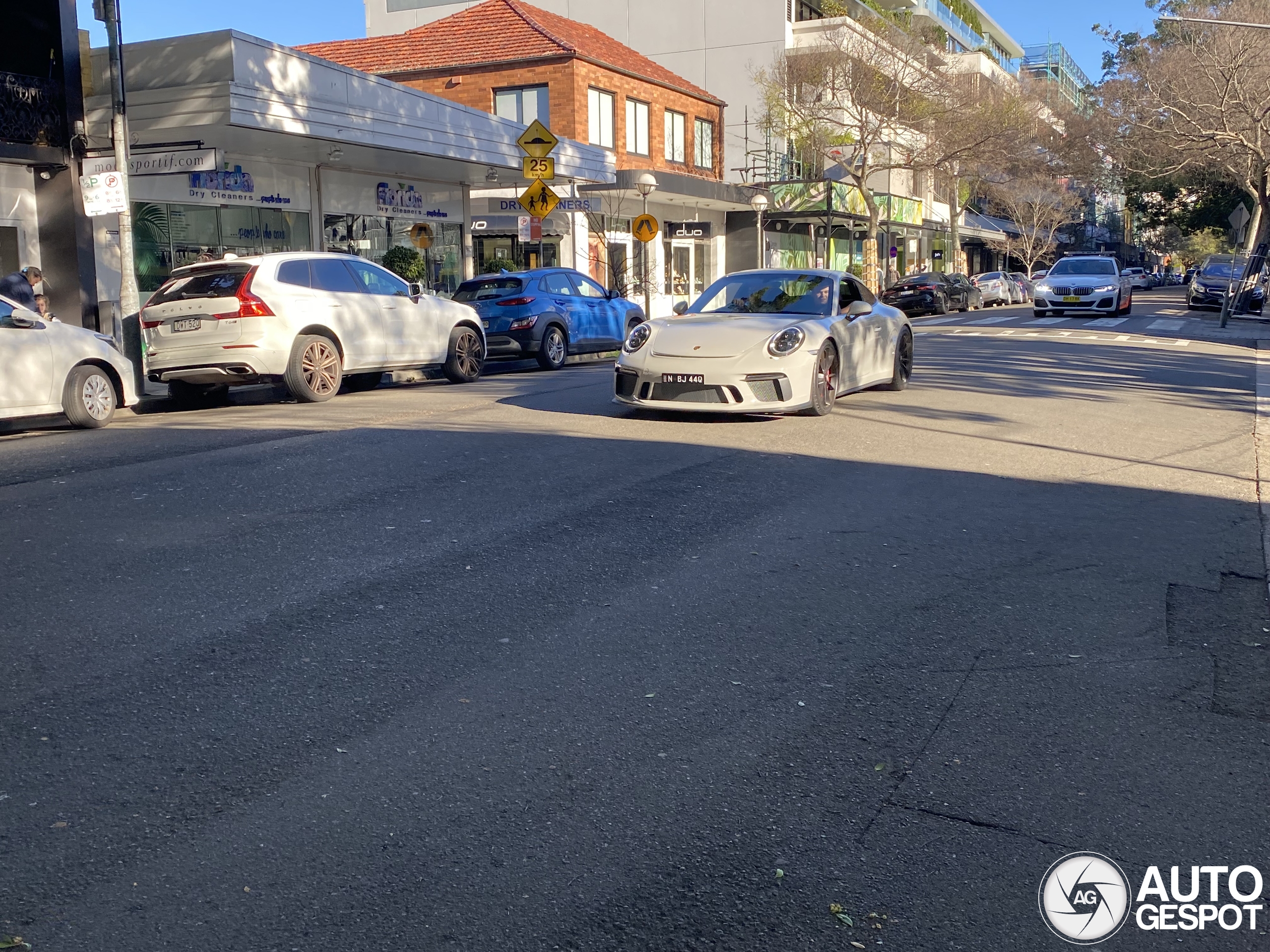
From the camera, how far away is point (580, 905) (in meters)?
3.02

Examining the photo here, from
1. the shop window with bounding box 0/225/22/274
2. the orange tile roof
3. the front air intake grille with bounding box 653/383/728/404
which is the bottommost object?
the front air intake grille with bounding box 653/383/728/404

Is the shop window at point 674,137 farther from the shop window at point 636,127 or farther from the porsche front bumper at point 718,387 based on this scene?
the porsche front bumper at point 718,387

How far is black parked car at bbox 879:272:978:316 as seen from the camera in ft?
133

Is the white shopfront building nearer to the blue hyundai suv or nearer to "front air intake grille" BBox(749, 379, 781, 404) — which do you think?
the blue hyundai suv

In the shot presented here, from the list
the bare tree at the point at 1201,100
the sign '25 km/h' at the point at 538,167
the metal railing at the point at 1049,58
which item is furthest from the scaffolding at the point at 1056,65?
the sign '25 km/h' at the point at 538,167

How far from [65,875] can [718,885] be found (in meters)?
1.67

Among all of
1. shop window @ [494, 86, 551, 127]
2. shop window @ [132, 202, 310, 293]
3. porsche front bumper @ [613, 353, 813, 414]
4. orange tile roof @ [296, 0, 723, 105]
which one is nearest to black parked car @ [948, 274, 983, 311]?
orange tile roof @ [296, 0, 723, 105]

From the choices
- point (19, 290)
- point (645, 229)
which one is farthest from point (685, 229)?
point (19, 290)

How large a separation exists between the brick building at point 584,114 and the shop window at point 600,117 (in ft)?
0.14

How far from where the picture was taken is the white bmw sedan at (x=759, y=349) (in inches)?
428

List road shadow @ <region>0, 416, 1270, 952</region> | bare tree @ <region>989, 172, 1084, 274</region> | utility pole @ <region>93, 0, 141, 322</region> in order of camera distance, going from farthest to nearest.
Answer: bare tree @ <region>989, 172, 1084, 274</region>
utility pole @ <region>93, 0, 141, 322</region>
road shadow @ <region>0, 416, 1270, 952</region>

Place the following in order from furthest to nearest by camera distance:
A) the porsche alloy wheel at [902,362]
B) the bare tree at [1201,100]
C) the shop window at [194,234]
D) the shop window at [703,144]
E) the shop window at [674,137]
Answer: the shop window at [703,144]
the shop window at [674,137]
the bare tree at [1201,100]
the shop window at [194,234]
the porsche alloy wheel at [902,362]

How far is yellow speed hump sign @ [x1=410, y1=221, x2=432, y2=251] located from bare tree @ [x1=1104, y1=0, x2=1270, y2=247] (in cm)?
2184

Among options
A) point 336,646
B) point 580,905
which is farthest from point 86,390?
point 580,905
